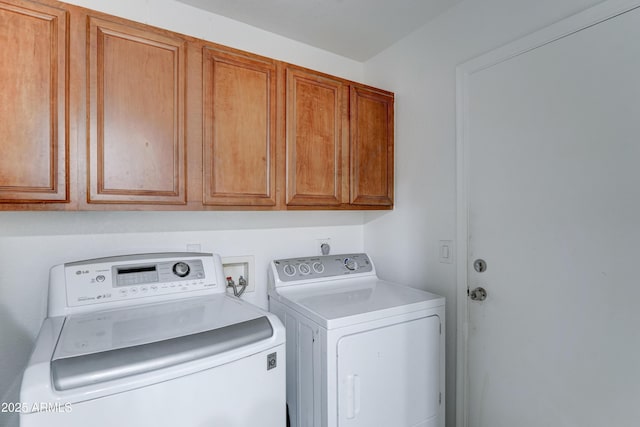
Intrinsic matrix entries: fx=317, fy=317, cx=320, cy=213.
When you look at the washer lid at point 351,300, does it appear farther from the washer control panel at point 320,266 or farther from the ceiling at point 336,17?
the ceiling at point 336,17

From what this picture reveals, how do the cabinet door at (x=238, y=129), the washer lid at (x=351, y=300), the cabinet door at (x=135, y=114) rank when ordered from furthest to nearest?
the cabinet door at (x=238, y=129) < the washer lid at (x=351, y=300) < the cabinet door at (x=135, y=114)

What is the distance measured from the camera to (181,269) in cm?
148

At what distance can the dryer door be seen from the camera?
4.24 feet

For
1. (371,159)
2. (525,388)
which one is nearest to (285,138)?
(371,159)

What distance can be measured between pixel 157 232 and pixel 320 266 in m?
0.92

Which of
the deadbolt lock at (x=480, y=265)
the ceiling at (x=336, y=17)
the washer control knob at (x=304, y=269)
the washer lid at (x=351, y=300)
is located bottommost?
the washer lid at (x=351, y=300)

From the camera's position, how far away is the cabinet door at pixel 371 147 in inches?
73.9

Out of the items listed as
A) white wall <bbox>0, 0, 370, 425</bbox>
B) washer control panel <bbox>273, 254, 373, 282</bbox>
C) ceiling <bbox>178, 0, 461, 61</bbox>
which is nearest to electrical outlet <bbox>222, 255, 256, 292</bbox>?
white wall <bbox>0, 0, 370, 425</bbox>

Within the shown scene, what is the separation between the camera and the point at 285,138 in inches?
64.4

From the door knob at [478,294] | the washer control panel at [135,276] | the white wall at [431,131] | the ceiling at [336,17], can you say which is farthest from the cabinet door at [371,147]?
the washer control panel at [135,276]

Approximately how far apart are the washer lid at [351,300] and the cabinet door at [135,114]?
0.74 metres

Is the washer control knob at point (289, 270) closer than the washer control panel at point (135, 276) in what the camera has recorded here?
No

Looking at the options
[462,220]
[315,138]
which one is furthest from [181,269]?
[462,220]

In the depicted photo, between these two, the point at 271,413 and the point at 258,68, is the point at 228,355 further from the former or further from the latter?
the point at 258,68
